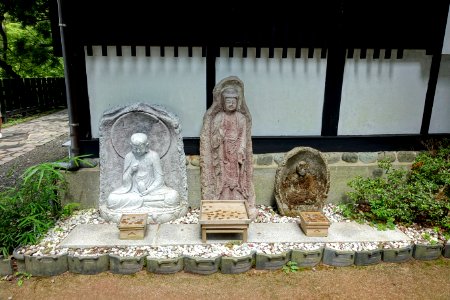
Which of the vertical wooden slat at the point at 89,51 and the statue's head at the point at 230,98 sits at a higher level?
the vertical wooden slat at the point at 89,51

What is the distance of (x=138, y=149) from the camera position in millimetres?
5160

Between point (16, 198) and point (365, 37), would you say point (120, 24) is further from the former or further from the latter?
point (365, 37)

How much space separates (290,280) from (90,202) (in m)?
3.67

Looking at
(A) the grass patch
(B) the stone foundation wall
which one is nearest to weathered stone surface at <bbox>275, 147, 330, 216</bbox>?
(B) the stone foundation wall

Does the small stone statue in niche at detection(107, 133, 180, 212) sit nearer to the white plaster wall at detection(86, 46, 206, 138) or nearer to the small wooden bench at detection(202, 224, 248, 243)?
the white plaster wall at detection(86, 46, 206, 138)

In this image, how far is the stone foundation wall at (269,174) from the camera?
5793 mm

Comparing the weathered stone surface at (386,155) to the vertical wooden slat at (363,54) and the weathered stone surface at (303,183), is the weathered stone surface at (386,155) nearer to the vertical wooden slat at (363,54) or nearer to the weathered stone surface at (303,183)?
the weathered stone surface at (303,183)

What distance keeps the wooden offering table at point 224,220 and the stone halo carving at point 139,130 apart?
1.28 meters

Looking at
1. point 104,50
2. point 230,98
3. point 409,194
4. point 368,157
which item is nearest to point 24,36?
point 104,50

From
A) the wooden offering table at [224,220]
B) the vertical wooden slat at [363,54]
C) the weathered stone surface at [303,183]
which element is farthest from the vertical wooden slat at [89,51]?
the vertical wooden slat at [363,54]

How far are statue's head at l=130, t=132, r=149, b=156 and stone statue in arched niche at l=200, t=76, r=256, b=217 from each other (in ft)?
3.04

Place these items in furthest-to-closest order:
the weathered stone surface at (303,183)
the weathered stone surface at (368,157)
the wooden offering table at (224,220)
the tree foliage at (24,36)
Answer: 1. the tree foliage at (24,36)
2. the weathered stone surface at (368,157)
3. the weathered stone surface at (303,183)
4. the wooden offering table at (224,220)

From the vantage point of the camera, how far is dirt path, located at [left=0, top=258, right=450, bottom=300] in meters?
3.98

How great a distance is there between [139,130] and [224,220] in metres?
2.06
